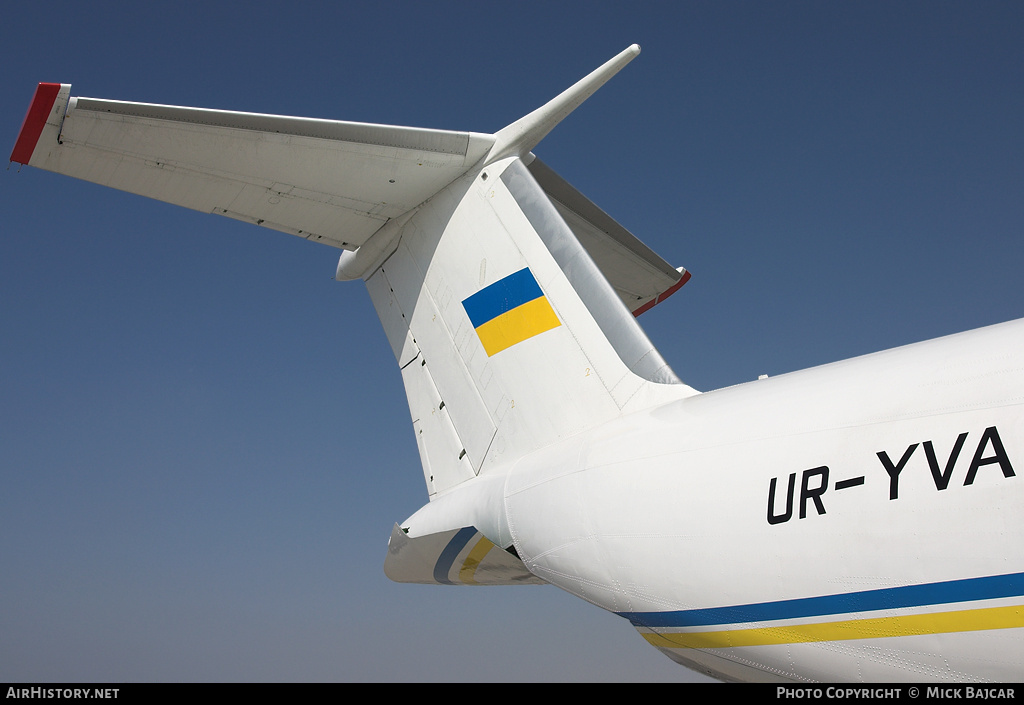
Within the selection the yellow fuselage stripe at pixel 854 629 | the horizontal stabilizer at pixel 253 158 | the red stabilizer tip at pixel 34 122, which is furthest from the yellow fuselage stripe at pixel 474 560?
the red stabilizer tip at pixel 34 122

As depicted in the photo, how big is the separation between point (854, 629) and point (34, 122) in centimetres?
425

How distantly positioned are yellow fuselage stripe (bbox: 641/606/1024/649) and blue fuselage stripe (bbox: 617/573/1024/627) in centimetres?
4

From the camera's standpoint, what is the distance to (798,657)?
2.83m

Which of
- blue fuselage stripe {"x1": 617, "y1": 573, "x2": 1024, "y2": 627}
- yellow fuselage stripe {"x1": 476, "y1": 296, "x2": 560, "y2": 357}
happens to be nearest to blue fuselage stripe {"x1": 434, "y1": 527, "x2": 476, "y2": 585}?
yellow fuselage stripe {"x1": 476, "y1": 296, "x2": 560, "y2": 357}

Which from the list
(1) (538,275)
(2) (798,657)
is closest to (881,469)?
(2) (798,657)

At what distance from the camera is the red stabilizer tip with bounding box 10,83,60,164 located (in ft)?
12.3

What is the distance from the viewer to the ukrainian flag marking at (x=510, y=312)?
447 cm

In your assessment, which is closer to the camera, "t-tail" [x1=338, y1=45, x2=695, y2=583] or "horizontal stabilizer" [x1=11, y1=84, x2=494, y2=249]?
"horizontal stabilizer" [x1=11, y1=84, x2=494, y2=249]

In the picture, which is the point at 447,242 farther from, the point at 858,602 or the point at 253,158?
the point at 858,602

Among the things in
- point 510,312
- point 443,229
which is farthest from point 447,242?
point 510,312

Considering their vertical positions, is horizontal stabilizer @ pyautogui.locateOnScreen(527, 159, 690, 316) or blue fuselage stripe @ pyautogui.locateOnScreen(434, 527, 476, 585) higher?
horizontal stabilizer @ pyautogui.locateOnScreen(527, 159, 690, 316)

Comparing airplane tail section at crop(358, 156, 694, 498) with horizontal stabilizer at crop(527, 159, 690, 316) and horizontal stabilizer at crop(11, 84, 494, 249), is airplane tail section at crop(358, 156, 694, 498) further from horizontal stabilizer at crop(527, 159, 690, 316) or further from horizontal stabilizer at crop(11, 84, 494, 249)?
horizontal stabilizer at crop(527, 159, 690, 316)

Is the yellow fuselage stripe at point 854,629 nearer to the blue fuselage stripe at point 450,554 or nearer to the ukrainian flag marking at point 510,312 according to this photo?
the blue fuselage stripe at point 450,554

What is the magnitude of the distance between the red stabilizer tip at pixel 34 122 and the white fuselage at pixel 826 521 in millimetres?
3124
